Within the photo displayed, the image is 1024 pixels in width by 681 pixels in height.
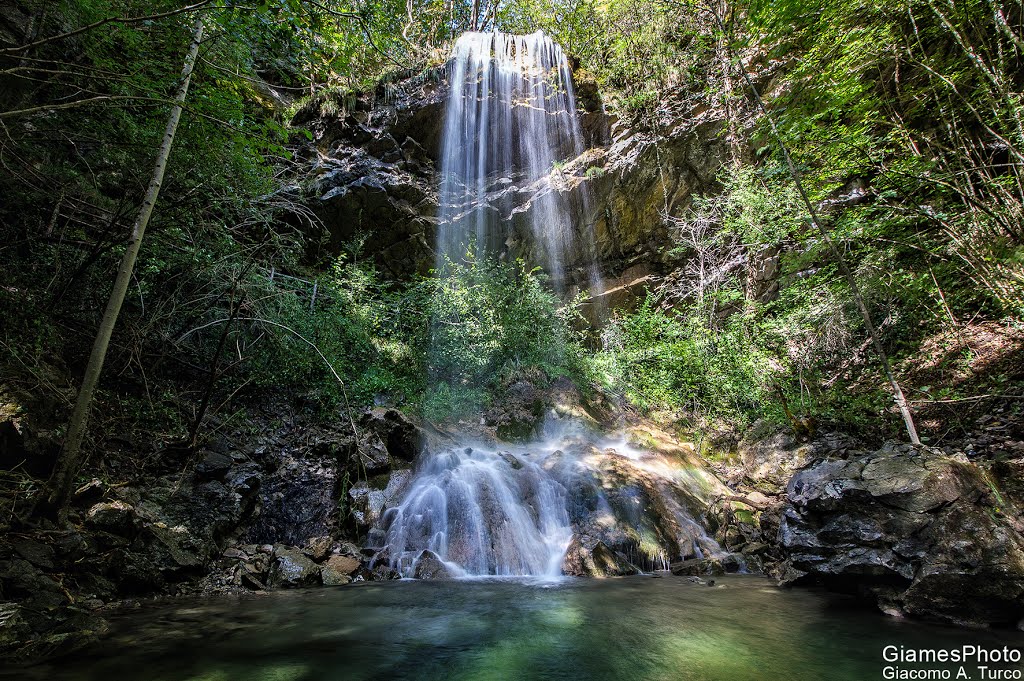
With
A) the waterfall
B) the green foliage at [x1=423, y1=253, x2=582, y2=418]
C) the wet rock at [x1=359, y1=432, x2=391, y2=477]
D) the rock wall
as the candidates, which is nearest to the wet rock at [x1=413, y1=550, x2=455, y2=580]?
the wet rock at [x1=359, y1=432, x2=391, y2=477]

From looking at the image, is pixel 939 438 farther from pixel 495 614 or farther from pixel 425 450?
pixel 425 450

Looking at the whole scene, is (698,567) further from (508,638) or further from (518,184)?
(518,184)

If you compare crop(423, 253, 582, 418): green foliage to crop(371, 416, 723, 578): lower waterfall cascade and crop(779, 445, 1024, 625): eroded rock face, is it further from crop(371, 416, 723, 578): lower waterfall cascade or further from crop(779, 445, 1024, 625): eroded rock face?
crop(779, 445, 1024, 625): eroded rock face

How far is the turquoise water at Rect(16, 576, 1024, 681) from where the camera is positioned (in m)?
2.62

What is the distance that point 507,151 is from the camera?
47.3ft

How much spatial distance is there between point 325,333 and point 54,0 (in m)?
4.87

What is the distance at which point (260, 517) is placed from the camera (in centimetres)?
542

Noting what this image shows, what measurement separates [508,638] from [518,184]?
13304 millimetres

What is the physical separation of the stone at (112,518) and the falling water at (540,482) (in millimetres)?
2671

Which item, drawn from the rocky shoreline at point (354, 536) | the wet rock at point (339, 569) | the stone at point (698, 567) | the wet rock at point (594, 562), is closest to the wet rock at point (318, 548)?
the rocky shoreline at point (354, 536)

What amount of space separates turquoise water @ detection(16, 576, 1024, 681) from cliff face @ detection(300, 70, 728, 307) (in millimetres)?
9949

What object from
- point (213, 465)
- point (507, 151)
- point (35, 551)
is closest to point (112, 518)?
point (35, 551)

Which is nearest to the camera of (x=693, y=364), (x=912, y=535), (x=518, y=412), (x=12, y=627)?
(x=12, y=627)

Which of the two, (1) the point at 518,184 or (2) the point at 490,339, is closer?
(2) the point at 490,339
